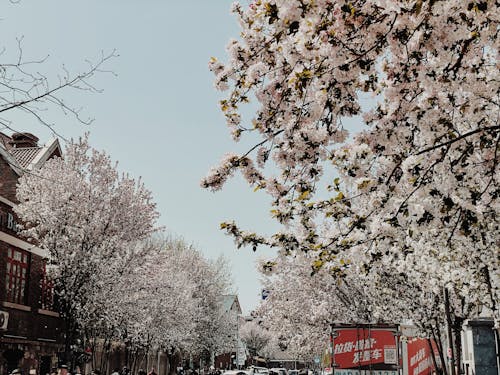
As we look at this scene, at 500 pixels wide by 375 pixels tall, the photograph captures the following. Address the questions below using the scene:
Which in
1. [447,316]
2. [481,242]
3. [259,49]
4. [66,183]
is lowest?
[447,316]

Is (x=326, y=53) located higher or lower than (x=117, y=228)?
lower

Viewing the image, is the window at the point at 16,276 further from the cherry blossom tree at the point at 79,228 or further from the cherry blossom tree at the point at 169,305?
the cherry blossom tree at the point at 169,305

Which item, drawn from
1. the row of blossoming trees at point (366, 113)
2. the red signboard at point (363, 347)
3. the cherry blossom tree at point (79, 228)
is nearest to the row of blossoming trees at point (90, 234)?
the cherry blossom tree at point (79, 228)

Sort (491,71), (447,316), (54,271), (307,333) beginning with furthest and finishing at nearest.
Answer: (307,333) → (54,271) → (447,316) → (491,71)

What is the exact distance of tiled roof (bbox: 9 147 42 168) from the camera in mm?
28048

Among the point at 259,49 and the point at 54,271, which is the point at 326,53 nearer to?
the point at 259,49

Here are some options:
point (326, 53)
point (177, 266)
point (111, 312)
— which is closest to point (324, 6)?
point (326, 53)

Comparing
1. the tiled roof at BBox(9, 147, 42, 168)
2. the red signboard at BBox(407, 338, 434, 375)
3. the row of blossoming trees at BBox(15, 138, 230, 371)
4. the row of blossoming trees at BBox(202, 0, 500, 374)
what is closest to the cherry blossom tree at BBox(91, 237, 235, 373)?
the row of blossoming trees at BBox(15, 138, 230, 371)

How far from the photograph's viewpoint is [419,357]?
23.7m

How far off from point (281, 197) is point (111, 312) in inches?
777

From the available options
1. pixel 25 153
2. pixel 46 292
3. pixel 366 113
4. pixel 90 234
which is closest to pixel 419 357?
pixel 90 234

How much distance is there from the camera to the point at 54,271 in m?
24.2

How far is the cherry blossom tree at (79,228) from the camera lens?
79.7 ft

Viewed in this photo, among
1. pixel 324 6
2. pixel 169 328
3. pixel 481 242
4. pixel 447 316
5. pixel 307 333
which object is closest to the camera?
pixel 324 6
